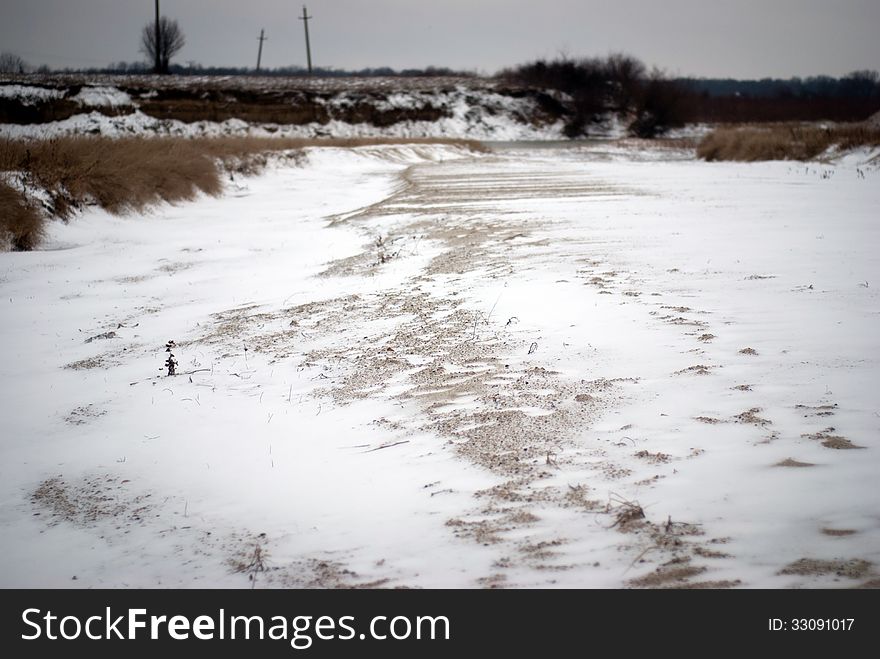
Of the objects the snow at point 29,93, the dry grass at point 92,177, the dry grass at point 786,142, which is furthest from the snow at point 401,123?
A: the dry grass at point 786,142

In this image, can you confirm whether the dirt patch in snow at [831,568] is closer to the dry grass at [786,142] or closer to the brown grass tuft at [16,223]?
the brown grass tuft at [16,223]

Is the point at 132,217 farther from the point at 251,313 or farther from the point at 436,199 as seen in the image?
the point at 251,313

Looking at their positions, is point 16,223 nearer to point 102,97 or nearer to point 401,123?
point 102,97

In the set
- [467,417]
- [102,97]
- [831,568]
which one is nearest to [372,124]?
[102,97]

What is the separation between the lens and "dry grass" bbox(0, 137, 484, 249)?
993cm

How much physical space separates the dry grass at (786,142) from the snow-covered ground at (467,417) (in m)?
12.4

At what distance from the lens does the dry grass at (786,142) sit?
18748 mm

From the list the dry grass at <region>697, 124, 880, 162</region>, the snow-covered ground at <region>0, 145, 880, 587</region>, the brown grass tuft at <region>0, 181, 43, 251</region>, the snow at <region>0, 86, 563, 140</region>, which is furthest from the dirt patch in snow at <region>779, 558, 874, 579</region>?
the snow at <region>0, 86, 563, 140</region>

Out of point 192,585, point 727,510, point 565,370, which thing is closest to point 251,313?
point 565,370

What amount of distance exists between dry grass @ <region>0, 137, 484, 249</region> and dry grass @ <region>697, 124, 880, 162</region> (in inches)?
619

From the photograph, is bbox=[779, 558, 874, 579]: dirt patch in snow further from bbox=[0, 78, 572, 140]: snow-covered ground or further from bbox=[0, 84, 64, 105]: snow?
bbox=[0, 84, 64, 105]: snow

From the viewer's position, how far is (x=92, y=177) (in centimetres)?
1191

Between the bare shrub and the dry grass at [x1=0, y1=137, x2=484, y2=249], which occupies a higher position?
the bare shrub
